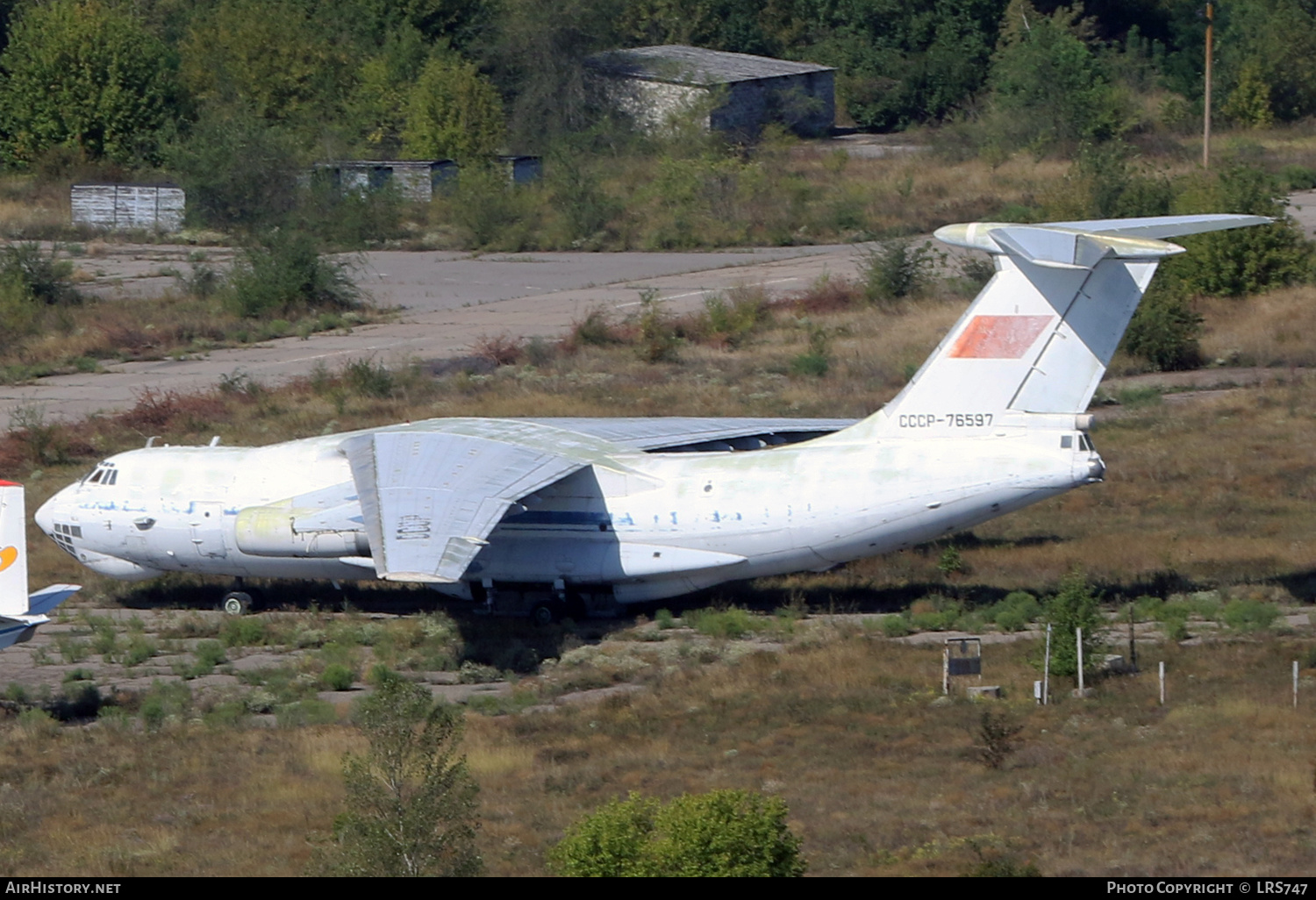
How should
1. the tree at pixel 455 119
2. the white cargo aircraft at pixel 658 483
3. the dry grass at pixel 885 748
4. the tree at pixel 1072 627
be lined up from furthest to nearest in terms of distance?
the tree at pixel 455 119 < the white cargo aircraft at pixel 658 483 < the tree at pixel 1072 627 < the dry grass at pixel 885 748

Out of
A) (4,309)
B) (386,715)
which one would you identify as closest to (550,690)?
(386,715)

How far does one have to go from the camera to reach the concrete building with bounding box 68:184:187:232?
63.9m

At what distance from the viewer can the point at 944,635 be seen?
21.0 meters

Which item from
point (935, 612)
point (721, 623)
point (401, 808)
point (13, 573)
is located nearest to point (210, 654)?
point (13, 573)

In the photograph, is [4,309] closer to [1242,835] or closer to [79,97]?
[79,97]

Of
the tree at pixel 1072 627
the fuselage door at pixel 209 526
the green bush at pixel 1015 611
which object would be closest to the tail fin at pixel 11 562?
the fuselage door at pixel 209 526

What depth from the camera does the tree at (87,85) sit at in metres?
67.7

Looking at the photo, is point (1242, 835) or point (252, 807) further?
point (252, 807)

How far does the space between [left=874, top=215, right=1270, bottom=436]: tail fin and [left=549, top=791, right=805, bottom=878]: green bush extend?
10.1 metres

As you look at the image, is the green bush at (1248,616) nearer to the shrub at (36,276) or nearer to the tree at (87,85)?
the shrub at (36,276)

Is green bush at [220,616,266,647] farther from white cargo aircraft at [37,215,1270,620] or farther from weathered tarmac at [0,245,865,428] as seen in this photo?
weathered tarmac at [0,245,865,428]

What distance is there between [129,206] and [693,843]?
194ft

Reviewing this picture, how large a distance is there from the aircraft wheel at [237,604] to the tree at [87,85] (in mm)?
49341
